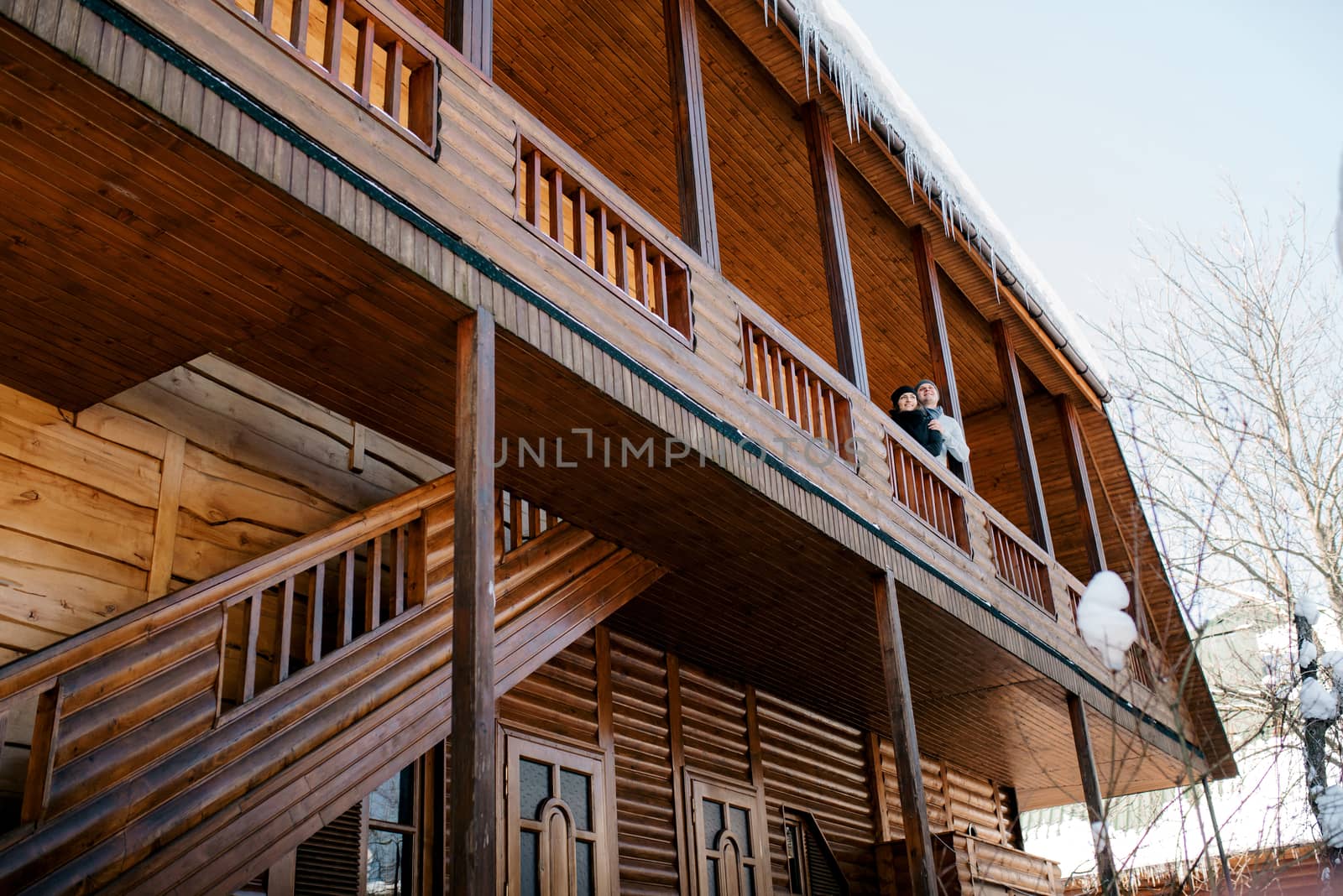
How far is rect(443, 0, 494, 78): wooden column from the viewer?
6.23 m

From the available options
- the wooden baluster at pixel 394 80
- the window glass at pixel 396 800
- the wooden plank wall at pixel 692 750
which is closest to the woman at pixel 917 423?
the wooden plank wall at pixel 692 750

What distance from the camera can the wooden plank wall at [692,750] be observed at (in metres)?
9.36

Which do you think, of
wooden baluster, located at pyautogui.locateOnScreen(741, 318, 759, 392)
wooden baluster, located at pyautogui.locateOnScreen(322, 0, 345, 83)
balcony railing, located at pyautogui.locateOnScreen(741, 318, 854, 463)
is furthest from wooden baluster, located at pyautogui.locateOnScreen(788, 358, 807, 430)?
wooden baluster, located at pyautogui.locateOnScreen(322, 0, 345, 83)

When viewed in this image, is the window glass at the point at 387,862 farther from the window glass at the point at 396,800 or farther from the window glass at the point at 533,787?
the window glass at the point at 533,787

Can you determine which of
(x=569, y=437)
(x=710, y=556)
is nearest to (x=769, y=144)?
(x=710, y=556)

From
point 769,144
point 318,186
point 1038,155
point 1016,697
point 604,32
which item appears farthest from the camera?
point 1038,155

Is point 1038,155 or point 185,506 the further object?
point 1038,155

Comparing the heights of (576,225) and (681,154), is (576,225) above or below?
below

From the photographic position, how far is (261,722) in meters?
5.66

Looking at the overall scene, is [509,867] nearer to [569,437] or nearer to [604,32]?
[569,437]

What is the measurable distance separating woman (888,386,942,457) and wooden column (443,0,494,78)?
5576 millimetres

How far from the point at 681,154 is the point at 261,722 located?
15.4ft

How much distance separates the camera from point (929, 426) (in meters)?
10.8

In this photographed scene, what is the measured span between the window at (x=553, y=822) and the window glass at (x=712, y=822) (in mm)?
1591
